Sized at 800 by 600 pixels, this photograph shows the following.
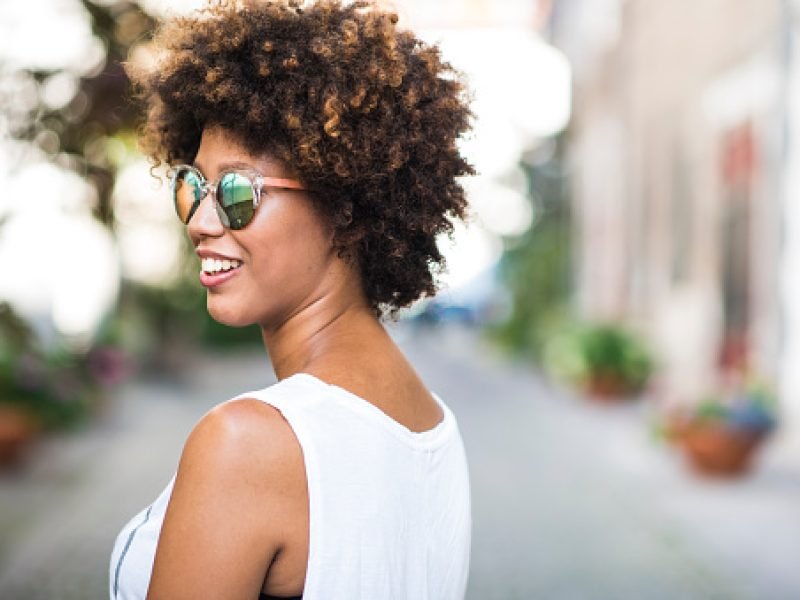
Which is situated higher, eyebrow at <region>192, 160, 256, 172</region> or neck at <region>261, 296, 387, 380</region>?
eyebrow at <region>192, 160, 256, 172</region>

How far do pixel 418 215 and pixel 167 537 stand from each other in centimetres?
72

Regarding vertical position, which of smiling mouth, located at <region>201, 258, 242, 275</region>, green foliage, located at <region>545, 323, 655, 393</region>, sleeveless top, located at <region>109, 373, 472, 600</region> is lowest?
green foliage, located at <region>545, 323, 655, 393</region>

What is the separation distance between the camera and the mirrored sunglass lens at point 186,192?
1673mm

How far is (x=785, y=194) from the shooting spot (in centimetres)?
963

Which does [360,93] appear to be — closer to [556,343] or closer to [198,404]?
[198,404]

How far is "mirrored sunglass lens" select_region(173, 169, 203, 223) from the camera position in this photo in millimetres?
1673

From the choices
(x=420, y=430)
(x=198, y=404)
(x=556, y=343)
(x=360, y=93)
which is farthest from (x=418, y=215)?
(x=556, y=343)

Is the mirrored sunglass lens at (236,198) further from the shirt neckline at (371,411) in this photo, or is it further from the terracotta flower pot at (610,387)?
the terracotta flower pot at (610,387)

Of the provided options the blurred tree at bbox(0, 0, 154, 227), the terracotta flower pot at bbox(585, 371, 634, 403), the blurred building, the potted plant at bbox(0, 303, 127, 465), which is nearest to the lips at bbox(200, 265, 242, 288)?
the blurred tree at bbox(0, 0, 154, 227)

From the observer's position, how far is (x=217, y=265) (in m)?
1.68

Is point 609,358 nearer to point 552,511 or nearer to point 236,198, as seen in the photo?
point 552,511

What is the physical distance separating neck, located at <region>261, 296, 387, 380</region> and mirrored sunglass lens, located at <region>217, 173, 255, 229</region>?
0.56ft

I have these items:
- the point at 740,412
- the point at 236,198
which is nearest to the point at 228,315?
the point at 236,198

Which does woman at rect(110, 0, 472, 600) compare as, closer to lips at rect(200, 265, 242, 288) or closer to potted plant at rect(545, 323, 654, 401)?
lips at rect(200, 265, 242, 288)
